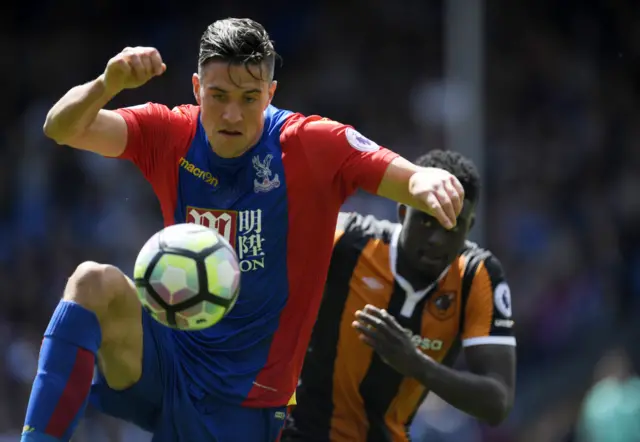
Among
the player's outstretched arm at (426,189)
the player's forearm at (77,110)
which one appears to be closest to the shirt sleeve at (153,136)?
the player's forearm at (77,110)

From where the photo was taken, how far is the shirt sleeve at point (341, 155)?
4.43m

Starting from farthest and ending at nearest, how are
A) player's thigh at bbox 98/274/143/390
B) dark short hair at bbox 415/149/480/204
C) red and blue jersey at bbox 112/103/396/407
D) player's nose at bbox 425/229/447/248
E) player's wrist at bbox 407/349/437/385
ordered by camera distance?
dark short hair at bbox 415/149/480/204 → player's nose at bbox 425/229/447/248 → player's wrist at bbox 407/349/437/385 → red and blue jersey at bbox 112/103/396/407 → player's thigh at bbox 98/274/143/390

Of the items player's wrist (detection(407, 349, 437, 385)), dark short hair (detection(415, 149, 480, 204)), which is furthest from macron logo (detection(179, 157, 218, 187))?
dark short hair (detection(415, 149, 480, 204))

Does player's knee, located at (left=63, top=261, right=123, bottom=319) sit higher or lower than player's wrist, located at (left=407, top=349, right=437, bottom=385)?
higher

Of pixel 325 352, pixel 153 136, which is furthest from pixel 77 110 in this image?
pixel 325 352

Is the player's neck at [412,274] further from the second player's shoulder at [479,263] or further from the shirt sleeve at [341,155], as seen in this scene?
the shirt sleeve at [341,155]

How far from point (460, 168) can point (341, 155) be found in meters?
1.53

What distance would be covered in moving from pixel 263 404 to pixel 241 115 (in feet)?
3.86

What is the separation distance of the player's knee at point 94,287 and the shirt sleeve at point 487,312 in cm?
213

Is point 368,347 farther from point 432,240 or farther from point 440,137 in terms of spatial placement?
point 440,137

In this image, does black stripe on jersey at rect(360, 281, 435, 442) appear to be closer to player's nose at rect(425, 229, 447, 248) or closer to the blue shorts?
player's nose at rect(425, 229, 447, 248)

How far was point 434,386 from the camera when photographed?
5336 millimetres

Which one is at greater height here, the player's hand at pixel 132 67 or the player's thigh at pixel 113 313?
the player's hand at pixel 132 67

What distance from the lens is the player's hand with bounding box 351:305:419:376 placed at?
16.6 feet
